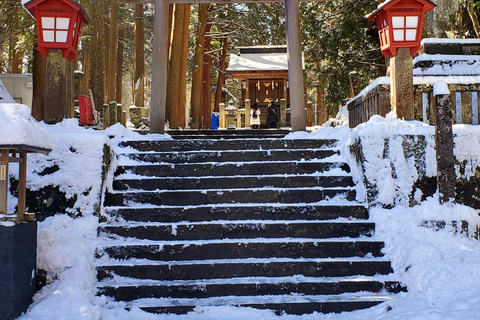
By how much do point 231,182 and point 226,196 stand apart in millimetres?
328

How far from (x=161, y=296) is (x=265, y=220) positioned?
1.64 meters

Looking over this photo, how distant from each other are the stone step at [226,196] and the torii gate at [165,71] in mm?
3434

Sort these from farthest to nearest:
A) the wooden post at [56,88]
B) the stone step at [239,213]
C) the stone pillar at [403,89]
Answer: the wooden post at [56,88]
the stone pillar at [403,89]
the stone step at [239,213]

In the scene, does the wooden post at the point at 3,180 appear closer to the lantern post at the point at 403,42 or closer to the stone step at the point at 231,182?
the stone step at the point at 231,182

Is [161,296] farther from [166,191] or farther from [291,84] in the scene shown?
[291,84]

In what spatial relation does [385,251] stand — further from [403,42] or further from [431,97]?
[403,42]

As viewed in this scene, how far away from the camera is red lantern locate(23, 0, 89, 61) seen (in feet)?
23.6

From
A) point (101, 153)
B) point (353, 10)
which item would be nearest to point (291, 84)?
point (101, 153)

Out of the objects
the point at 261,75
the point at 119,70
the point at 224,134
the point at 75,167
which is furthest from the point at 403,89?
the point at 119,70

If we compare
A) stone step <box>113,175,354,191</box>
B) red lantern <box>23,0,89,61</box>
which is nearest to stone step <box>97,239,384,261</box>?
stone step <box>113,175,354,191</box>

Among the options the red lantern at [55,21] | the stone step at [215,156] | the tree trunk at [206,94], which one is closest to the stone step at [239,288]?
the stone step at [215,156]

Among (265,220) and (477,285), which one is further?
(265,220)

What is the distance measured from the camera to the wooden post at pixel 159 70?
30.8 feet

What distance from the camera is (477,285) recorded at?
4594 millimetres
